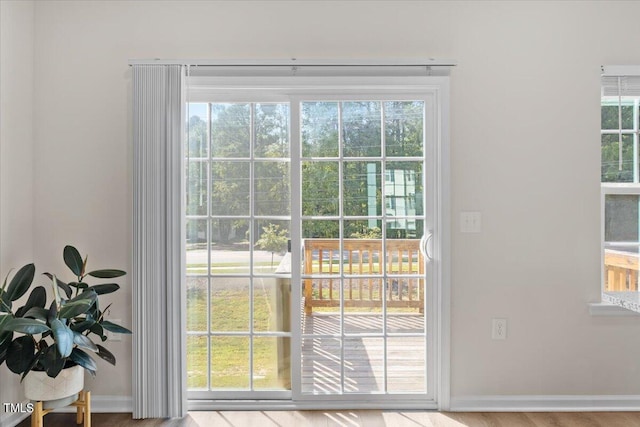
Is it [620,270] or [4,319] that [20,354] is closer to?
[4,319]

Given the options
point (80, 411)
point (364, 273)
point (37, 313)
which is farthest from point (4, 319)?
point (364, 273)

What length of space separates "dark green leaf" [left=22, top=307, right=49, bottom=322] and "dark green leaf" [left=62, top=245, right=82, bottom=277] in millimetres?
300

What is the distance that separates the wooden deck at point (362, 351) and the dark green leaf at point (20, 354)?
142 centimetres

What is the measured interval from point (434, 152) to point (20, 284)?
2.33 metres

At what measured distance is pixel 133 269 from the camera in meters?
2.60

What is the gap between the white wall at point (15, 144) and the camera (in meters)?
2.46

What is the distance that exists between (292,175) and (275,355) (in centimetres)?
111

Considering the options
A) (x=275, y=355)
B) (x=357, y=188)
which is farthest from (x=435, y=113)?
(x=275, y=355)

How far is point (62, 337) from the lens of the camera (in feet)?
6.63

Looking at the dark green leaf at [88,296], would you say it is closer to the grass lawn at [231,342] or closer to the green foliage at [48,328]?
the green foliage at [48,328]

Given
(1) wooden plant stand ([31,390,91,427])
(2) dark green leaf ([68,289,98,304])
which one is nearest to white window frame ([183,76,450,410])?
(1) wooden plant stand ([31,390,91,427])

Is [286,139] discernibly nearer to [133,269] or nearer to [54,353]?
[133,269]

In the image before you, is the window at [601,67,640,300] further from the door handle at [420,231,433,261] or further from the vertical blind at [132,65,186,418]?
the vertical blind at [132,65,186,418]

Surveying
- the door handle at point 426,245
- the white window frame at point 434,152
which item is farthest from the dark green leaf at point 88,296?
the door handle at point 426,245
